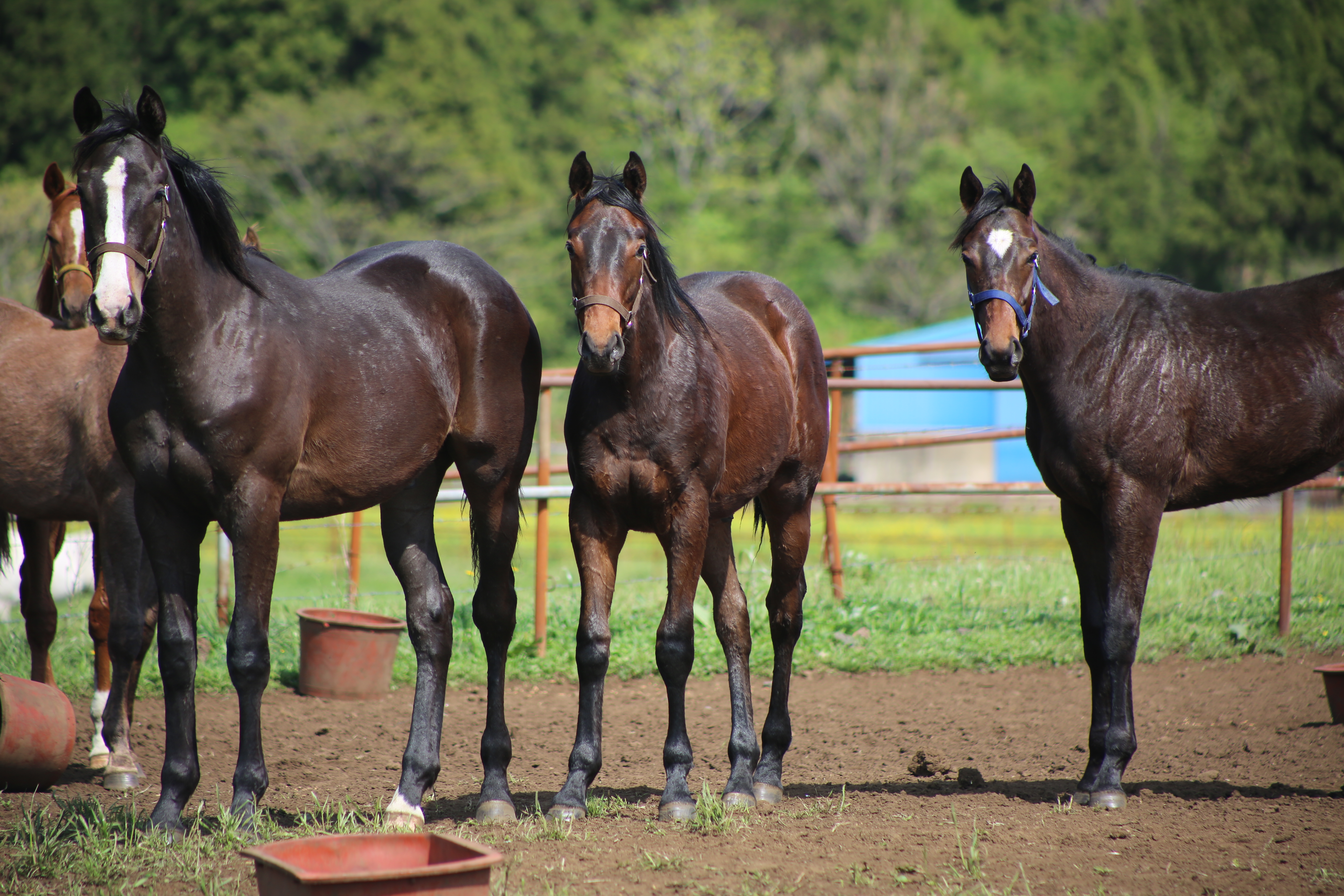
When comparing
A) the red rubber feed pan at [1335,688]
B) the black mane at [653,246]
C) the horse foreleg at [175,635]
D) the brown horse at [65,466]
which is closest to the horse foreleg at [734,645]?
the black mane at [653,246]

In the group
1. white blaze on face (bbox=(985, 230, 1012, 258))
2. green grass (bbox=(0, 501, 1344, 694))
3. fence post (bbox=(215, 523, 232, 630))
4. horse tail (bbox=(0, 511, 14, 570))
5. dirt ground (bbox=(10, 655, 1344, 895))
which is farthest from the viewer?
fence post (bbox=(215, 523, 232, 630))

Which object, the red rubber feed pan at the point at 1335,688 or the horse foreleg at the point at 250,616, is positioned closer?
the horse foreleg at the point at 250,616

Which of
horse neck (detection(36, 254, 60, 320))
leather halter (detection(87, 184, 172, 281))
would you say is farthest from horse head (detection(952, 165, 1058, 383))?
horse neck (detection(36, 254, 60, 320))

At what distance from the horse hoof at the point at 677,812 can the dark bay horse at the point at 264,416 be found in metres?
0.59

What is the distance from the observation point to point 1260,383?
14.9ft

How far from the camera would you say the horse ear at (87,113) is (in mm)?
3496

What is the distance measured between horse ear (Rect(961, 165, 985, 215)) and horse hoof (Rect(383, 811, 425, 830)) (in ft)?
10.3

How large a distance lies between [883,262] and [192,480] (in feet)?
103

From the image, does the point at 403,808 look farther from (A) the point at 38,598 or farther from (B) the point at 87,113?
(A) the point at 38,598

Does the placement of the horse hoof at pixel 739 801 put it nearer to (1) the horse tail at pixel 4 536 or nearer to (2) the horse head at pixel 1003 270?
(2) the horse head at pixel 1003 270

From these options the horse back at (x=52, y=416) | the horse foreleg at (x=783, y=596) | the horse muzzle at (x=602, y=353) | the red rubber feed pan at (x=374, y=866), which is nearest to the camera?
the red rubber feed pan at (x=374, y=866)

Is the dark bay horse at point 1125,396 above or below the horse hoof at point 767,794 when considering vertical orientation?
above

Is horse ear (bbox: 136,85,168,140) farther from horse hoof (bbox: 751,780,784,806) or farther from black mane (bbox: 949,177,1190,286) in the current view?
horse hoof (bbox: 751,780,784,806)

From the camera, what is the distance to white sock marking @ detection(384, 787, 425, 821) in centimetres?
395
